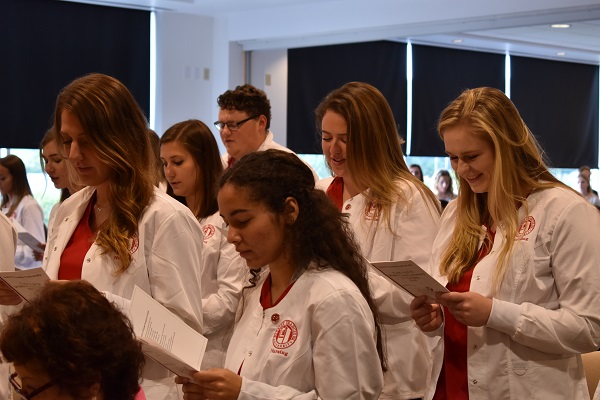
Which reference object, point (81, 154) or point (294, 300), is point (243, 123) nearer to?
point (81, 154)

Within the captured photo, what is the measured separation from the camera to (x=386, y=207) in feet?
9.91

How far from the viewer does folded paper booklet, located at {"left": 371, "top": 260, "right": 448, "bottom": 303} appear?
7.43 feet

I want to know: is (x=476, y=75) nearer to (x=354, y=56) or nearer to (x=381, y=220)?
(x=354, y=56)

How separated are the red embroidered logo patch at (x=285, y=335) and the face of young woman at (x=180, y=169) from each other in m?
1.41

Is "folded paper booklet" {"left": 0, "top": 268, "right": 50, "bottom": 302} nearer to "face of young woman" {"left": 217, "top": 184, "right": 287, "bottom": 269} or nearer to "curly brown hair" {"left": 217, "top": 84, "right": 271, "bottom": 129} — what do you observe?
"face of young woman" {"left": 217, "top": 184, "right": 287, "bottom": 269}

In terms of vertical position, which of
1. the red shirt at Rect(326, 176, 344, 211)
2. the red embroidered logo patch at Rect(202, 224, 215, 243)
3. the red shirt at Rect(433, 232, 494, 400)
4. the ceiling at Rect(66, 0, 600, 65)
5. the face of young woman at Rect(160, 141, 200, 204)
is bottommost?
the red shirt at Rect(433, 232, 494, 400)

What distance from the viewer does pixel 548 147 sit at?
13555mm

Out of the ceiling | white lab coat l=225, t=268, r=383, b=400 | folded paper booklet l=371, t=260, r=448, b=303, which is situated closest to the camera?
white lab coat l=225, t=268, r=383, b=400

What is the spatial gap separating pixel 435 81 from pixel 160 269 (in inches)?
411

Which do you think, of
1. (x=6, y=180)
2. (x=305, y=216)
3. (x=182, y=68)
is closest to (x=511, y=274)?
(x=305, y=216)

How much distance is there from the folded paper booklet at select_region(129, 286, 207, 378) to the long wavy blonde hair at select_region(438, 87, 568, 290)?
99cm

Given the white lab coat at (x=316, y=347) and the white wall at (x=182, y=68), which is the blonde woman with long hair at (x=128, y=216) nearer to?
the white lab coat at (x=316, y=347)

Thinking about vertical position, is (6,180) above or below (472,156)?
below

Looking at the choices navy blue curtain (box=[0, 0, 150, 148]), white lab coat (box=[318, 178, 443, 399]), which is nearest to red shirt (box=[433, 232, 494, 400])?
white lab coat (box=[318, 178, 443, 399])
